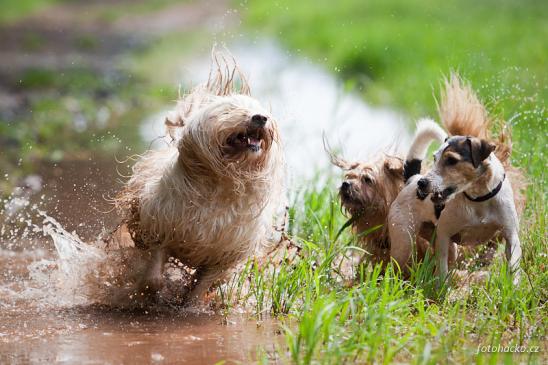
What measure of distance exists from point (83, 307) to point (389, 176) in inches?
86.0

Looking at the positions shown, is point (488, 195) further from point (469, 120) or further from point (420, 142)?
point (469, 120)

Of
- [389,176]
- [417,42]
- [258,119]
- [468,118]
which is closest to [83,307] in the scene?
[258,119]

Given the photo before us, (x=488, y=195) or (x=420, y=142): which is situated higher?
(x=420, y=142)

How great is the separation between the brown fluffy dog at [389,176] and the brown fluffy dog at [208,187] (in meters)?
0.66

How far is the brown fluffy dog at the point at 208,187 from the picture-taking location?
5.98m

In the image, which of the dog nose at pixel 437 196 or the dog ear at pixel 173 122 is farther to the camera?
the dog ear at pixel 173 122

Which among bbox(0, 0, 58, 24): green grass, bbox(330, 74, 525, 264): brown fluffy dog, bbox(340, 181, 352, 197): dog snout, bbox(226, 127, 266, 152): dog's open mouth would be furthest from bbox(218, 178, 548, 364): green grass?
bbox(0, 0, 58, 24): green grass

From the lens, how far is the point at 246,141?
6031 millimetres

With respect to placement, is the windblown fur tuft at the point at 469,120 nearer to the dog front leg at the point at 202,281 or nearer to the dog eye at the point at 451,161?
the dog eye at the point at 451,161

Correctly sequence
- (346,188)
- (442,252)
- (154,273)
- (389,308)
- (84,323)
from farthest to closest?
1. (346,188)
2. (154,273)
3. (442,252)
4. (84,323)
5. (389,308)

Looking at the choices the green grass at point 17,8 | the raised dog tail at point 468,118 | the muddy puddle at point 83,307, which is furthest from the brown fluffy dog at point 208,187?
the green grass at point 17,8

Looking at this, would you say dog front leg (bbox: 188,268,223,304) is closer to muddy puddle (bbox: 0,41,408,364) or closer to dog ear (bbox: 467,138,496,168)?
muddy puddle (bbox: 0,41,408,364)

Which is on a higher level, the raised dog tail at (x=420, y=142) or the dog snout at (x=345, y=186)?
the raised dog tail at (x=420, y=142)

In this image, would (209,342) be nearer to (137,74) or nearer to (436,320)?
(436,320)
